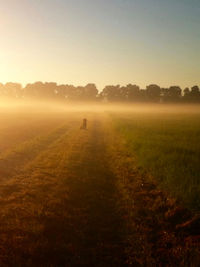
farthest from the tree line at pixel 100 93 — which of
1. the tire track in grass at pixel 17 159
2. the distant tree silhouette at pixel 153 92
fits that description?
the tire track in grass at pixel 17 159

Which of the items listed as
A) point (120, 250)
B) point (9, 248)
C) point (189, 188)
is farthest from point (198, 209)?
point (9, 248)

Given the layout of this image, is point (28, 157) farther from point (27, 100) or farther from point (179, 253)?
point (27, 100)

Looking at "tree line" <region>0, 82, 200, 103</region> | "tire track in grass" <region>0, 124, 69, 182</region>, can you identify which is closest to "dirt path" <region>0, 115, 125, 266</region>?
"tire track in grass" <region>0, 124, 69, 182</region>

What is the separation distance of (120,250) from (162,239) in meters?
1.14

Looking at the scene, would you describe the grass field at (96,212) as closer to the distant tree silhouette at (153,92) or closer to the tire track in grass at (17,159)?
the tire track in grass at (17,159)

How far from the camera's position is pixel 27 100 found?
157 meters

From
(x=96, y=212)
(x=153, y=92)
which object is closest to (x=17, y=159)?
(x=96, y=212)

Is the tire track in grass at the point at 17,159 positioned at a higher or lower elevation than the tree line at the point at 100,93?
lower

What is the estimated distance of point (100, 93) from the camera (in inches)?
5787

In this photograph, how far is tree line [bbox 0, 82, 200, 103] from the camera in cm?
13075

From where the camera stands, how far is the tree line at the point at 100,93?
13075 cm

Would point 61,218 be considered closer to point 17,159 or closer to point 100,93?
point 17,159

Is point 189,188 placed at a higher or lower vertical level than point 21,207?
higher

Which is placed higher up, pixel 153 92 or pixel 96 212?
pixel 153 92
